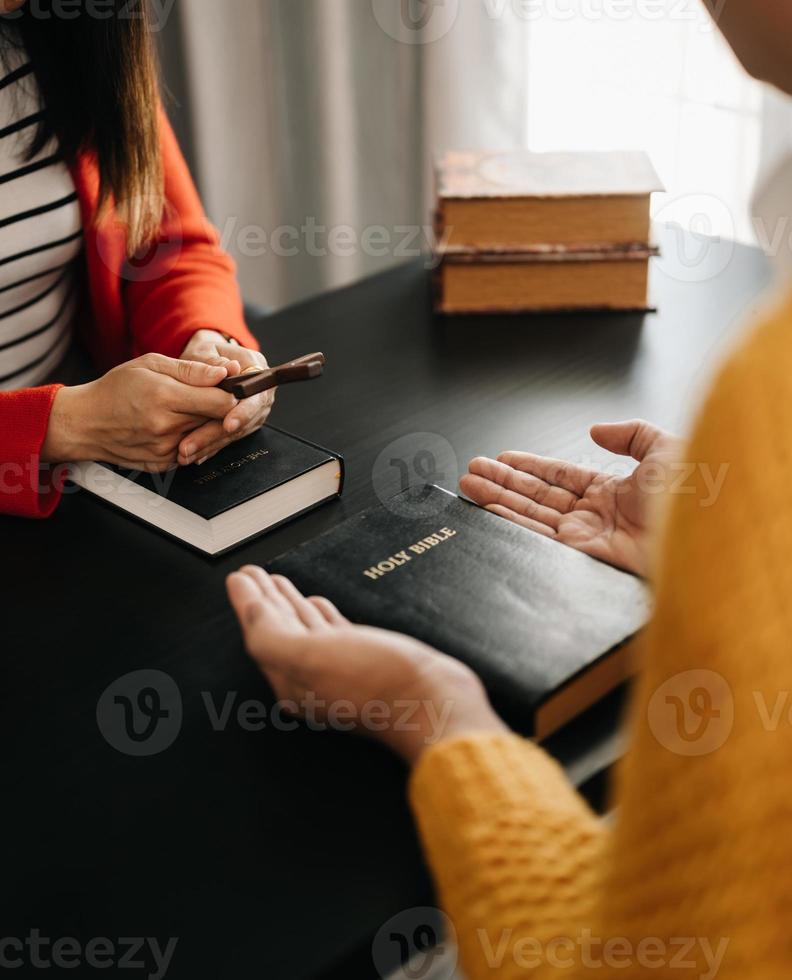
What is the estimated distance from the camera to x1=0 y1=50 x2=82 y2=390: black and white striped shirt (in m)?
1.35

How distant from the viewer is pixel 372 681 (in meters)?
0.72

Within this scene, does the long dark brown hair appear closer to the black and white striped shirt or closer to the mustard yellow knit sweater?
the black and white striped shirt

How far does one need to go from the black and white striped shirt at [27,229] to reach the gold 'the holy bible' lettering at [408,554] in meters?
0.79

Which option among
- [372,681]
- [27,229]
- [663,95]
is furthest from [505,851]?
[663,95]

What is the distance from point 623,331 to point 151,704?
839mm

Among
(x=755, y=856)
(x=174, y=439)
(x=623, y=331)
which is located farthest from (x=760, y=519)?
(x=623, y=331)

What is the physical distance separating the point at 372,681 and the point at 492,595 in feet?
0.44

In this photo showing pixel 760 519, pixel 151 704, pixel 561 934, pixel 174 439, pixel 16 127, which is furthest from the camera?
pixel 16 127

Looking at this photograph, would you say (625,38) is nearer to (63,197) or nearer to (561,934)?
(63,197)

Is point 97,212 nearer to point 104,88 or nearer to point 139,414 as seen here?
point 104,88

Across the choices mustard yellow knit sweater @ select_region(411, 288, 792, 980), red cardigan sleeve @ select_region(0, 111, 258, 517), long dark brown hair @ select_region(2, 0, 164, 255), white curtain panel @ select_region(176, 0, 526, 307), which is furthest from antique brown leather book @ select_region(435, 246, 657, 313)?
white curtain panel @ select_region(176, 0, 526, 307)

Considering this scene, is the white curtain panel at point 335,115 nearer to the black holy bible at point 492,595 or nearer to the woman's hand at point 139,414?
the woman's hand at point 139,414

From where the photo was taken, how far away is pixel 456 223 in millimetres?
1386

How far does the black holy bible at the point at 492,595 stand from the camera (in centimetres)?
73
